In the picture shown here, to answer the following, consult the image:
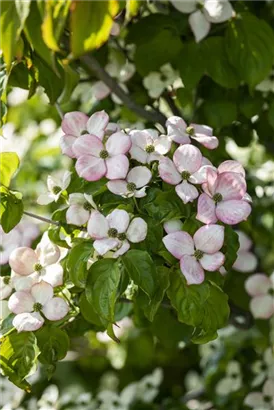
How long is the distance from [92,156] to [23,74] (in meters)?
0.25

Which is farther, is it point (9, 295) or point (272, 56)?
point (272, 56)

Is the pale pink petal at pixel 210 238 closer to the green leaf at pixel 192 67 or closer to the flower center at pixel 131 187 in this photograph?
the flower center at pixel 131 187

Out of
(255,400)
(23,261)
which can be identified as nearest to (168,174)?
(23,261)

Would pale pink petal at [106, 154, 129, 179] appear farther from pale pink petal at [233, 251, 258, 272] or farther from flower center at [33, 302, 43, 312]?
pale pink petal at [233, 251, 258, 272]

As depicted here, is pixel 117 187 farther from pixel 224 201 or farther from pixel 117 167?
pixel 224 201

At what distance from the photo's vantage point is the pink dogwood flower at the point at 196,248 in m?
1.04

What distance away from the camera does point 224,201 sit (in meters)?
1.06

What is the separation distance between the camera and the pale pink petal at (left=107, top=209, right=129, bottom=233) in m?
1.03

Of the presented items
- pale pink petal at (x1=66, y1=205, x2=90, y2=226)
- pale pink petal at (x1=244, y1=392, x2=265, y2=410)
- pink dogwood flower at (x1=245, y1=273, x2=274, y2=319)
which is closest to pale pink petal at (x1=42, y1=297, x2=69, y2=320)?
pale pink petal at (x1=66, y1=205, x2=90, y2=226)

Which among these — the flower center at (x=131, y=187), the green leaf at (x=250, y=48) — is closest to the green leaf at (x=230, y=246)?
the flower center at (x=131, y=187)

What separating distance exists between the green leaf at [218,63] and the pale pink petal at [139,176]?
40 centimetres

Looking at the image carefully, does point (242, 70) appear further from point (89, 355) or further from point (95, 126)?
point (89, 355)

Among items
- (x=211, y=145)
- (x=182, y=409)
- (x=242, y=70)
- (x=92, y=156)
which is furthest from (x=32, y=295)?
(x=182, y=409)

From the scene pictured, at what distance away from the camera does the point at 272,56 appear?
141 centimetres
